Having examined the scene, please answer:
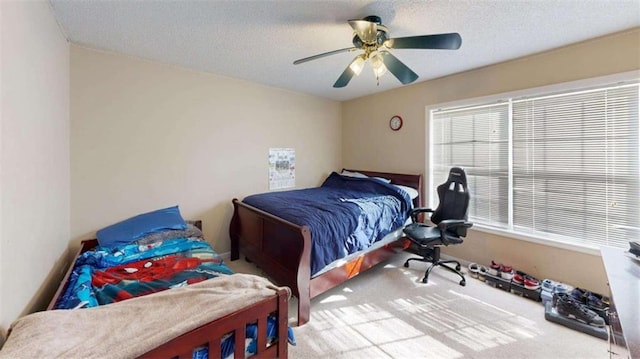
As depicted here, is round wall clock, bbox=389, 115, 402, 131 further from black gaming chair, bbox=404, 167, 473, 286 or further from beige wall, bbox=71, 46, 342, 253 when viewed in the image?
beige wall, bbox=71, 46, 342, 253

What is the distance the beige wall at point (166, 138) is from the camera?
2.44 m

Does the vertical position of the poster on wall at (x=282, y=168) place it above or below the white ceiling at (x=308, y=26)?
below

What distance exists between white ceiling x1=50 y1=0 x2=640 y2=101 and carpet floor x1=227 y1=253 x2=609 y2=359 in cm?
236

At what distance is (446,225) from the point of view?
105 inches

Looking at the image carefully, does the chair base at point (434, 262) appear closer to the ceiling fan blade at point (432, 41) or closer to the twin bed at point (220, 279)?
the twin bed at point (220, 279)

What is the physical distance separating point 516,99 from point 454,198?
1.26m

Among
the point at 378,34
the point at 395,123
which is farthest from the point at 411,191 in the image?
the point at 378,34

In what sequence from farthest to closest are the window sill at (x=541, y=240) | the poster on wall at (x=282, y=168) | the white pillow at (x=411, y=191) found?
the poster on wall at (x=282, y=168) < the white pillow at (x=411, y=191) < the window sill at (x=541, y=240)

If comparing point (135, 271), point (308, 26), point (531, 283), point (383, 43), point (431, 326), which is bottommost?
point (431, 326)

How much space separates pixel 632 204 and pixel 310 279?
2838 millimetres

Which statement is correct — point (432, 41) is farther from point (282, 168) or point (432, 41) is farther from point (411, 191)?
point (282, 168)

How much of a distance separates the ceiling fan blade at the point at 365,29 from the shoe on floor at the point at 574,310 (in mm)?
2663

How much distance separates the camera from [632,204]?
219 centimetres

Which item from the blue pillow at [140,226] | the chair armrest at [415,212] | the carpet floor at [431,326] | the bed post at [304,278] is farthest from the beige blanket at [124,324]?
the chair armrest at [415,212]
